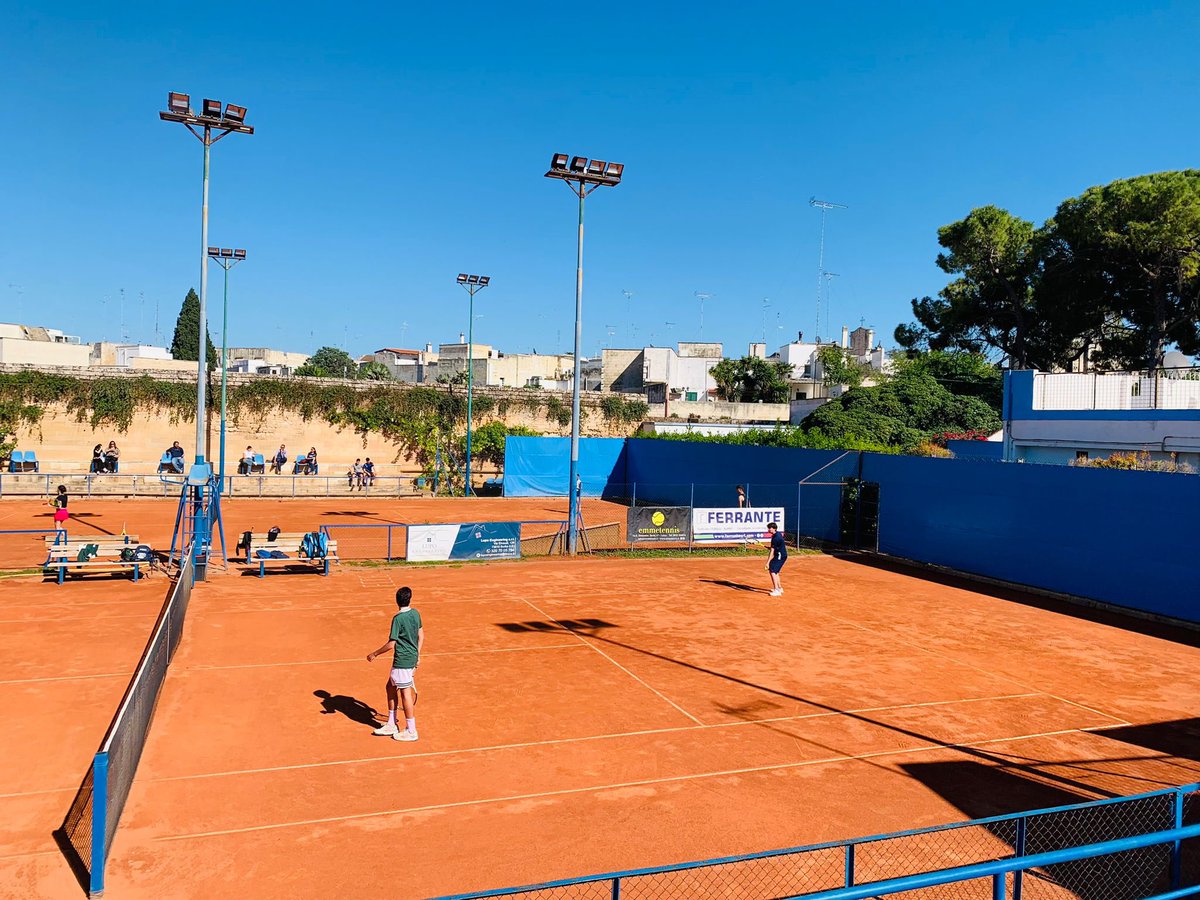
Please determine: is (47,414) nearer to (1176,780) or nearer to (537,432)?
(537,432)

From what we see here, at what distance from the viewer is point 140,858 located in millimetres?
7699

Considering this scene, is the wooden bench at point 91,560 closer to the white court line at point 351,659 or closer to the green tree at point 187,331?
the white court line at point 351,659

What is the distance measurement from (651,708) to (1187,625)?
550 inches

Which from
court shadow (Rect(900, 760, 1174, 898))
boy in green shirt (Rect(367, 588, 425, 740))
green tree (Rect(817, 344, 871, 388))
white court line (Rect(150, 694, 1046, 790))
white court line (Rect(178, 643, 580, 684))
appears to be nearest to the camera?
court shadow (Rect(900, 760, 1174, 898))

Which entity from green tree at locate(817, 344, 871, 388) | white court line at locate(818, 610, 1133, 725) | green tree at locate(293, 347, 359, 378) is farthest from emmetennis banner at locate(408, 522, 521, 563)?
green tree at locate(293, 347, 359, 378)

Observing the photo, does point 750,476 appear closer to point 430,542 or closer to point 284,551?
point 430,542

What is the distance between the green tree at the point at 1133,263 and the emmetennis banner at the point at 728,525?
22328mm

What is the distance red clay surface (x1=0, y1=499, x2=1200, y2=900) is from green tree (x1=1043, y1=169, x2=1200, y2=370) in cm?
2658

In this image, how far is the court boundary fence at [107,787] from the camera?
23.0ft

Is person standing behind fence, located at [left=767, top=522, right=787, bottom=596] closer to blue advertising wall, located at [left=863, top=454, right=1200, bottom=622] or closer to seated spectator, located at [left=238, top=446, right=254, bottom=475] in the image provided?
blue advertising wall, located at [left=863, top=454, right=1200, bottom=622]

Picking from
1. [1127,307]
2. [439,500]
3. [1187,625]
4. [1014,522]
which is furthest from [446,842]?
[1127,307]

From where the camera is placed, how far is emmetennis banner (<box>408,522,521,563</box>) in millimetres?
24188

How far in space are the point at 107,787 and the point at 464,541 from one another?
17.6 meters

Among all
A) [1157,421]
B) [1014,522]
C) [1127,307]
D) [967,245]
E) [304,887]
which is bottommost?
[304,887]
